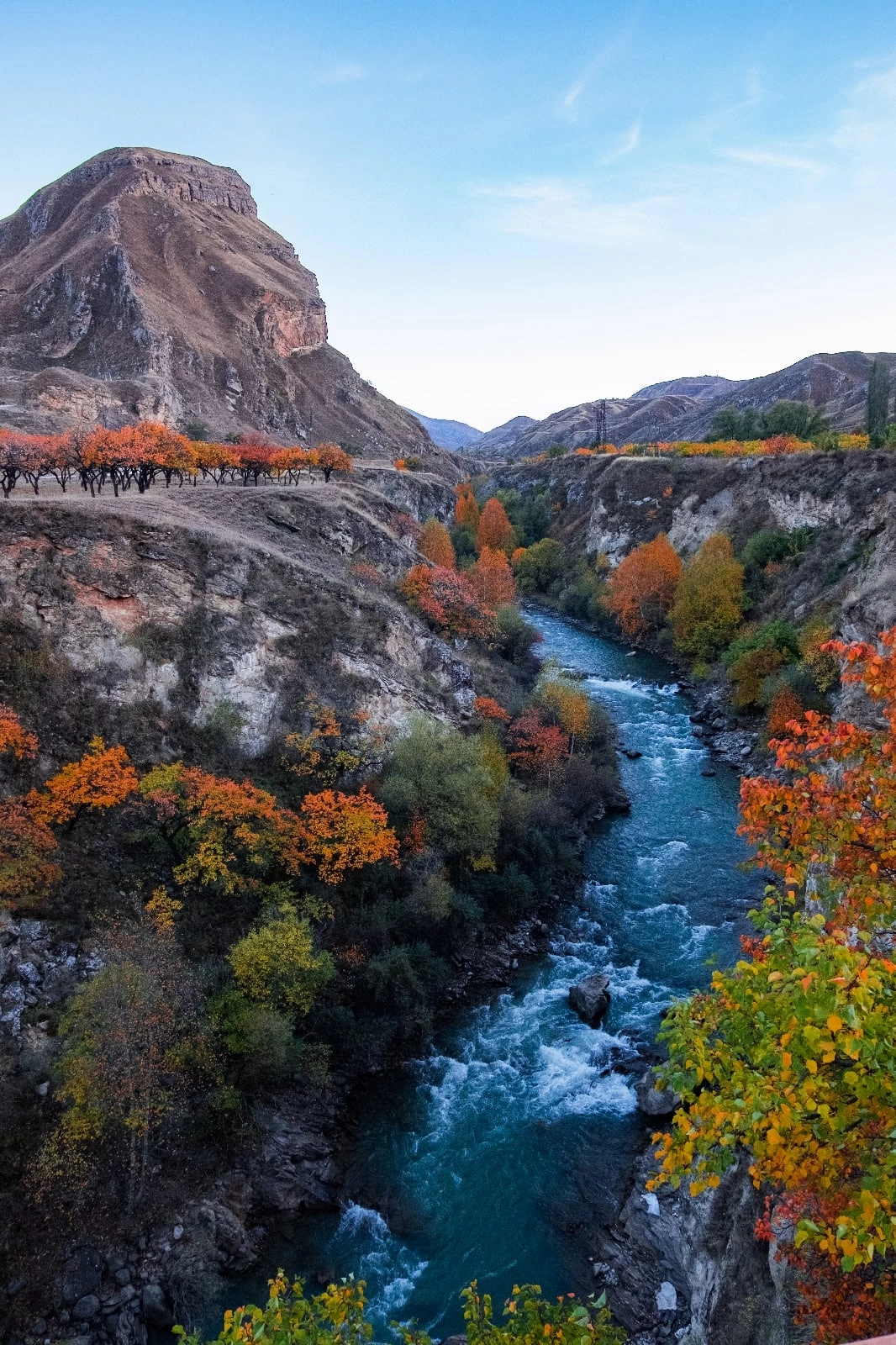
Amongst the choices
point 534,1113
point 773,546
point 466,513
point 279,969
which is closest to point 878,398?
point 773,546

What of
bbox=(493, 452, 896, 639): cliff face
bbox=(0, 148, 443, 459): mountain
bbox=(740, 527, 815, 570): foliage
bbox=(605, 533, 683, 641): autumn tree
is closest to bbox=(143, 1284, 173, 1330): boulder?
bbox=(493, 452, 896, 639): cliff face

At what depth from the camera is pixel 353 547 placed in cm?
4516

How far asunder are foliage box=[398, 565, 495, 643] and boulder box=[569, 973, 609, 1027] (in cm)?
2419

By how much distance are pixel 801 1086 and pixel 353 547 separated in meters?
42.5

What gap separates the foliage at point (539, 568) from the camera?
8588 cm

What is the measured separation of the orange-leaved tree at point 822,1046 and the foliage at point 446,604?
120 ft

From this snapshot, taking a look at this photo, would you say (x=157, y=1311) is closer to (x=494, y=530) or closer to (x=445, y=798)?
(x=445, y=798)

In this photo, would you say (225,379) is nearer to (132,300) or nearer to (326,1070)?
(132,300)

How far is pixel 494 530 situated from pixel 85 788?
233 feet

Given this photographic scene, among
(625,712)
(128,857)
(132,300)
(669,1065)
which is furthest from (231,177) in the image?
(669,1065)

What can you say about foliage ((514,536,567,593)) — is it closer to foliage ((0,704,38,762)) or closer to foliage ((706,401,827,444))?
foliage ((706,401,827,444))

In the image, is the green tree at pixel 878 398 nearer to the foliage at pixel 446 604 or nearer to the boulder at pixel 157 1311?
the foliage at pixel 446 604

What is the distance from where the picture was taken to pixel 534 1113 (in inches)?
869

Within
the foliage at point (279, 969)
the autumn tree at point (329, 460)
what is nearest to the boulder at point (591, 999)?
the foliage at point (279, 969)
